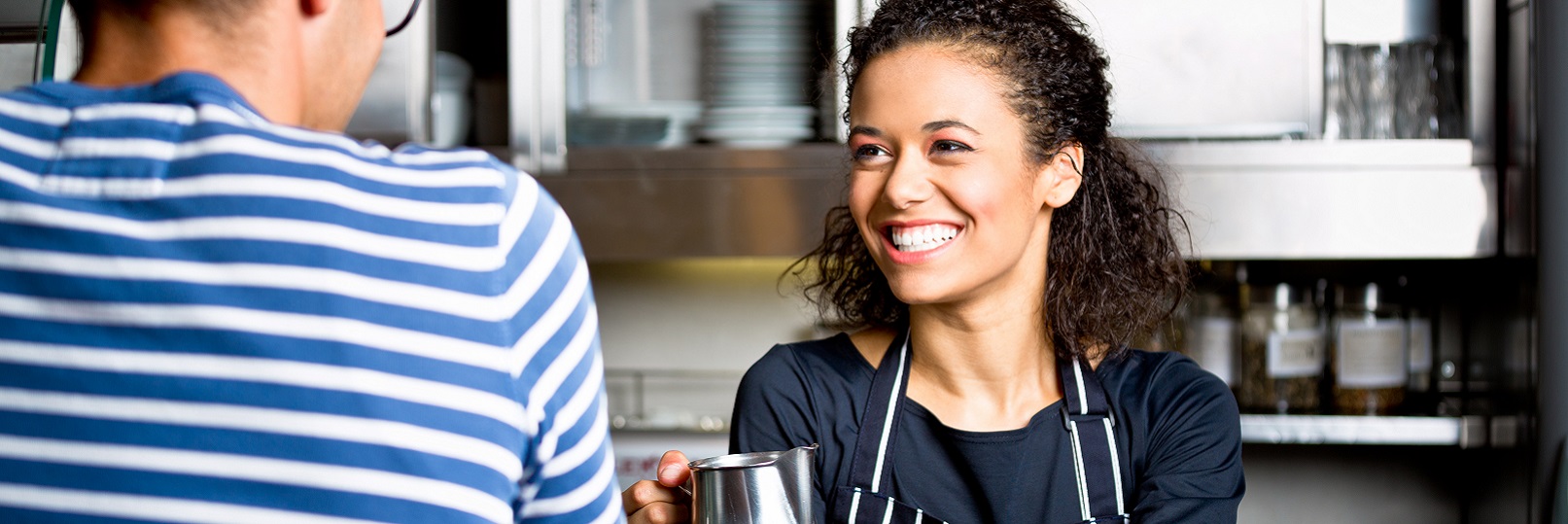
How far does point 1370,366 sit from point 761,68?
1.05m

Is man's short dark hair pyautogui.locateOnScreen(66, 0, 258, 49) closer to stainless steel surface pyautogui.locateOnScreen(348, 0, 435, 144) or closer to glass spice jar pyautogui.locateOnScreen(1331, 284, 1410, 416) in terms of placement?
stainless steel surface pyautogui.locateOnScreen(348, 0, 435, 144)

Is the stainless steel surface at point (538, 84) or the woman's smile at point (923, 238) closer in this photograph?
the woman's smile at point (923, 238)

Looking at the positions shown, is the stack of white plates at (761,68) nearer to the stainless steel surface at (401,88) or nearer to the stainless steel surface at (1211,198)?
the stainless steel surface at (1211,198)

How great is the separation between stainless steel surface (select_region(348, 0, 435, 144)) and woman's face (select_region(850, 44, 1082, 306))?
0.91m

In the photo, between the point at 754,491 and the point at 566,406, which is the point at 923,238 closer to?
the point at 754,491

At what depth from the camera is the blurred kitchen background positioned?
172 centimetres

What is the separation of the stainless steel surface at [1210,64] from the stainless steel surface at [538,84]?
77 centimetres

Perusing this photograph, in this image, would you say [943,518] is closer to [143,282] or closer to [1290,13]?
[143,282]

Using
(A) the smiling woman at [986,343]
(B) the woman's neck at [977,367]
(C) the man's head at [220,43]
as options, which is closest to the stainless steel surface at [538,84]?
(A) the smiling woman at [986,343]

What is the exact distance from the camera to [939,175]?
1075 millimetres

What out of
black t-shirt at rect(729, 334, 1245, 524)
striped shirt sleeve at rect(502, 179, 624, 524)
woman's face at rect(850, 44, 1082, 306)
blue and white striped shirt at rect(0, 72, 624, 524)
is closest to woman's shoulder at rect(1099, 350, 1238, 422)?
black t-shirt at rect(729, 334, 1245, 524)

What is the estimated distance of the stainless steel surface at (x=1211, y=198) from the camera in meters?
1.73

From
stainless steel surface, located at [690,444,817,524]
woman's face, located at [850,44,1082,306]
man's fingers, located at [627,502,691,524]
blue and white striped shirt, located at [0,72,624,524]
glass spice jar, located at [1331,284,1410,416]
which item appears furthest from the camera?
glass spice jar, located at [1331,284,1410,416]

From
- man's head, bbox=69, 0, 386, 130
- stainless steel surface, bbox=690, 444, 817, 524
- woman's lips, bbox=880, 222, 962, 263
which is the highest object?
man's head, bbox=69, 0, 386, 130
